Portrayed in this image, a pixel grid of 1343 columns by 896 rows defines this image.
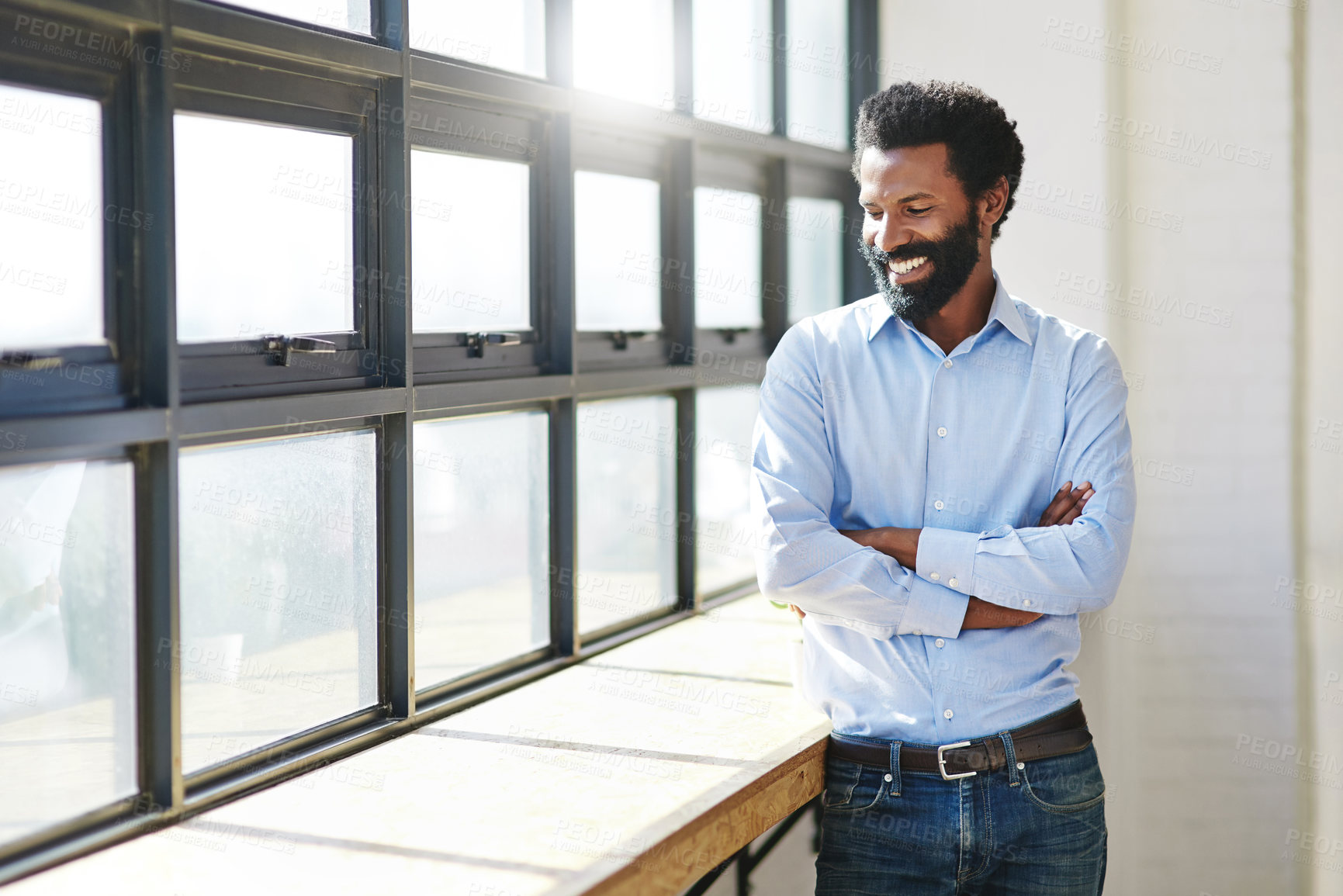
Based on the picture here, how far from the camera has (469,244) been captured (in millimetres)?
2438

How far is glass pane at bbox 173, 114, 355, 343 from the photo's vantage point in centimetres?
185

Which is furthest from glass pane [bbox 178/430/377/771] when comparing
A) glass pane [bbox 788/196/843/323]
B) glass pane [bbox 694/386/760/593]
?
glass pane [bbox 788/196/843/323]

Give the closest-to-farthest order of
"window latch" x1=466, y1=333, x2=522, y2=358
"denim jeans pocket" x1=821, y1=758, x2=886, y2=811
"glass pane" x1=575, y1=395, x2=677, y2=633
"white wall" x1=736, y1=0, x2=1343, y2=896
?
"denim jeans pocket" x1=821, y1=758, x2=886, y2=811, "window latch" x1=466, y1=333, x2=522, y2=358, "glass pane" x1=575, y1=395, x2=677, y2=633, "white wall" x1=736, y1=0, x2=1343, y2=896

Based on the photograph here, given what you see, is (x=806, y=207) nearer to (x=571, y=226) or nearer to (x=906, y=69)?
(x=906, y=69)

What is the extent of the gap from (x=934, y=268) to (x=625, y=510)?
124cm

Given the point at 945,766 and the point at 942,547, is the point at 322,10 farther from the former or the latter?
the point at 945,766

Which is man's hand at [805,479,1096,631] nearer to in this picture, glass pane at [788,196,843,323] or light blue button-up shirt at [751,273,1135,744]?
light blue button-up shirt at [751,273,1135,744]

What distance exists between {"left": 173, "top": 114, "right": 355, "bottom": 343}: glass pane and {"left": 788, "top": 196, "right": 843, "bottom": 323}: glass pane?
1.86 metres

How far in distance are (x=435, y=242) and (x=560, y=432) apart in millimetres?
541

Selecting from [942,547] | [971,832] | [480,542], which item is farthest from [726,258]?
[971,832]

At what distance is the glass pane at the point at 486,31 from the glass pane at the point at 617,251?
29 centimetres

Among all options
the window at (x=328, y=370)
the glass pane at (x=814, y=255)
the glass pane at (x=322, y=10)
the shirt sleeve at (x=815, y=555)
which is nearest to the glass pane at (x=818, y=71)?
the glass pane at (x=814, y=255)

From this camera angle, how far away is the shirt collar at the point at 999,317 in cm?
206

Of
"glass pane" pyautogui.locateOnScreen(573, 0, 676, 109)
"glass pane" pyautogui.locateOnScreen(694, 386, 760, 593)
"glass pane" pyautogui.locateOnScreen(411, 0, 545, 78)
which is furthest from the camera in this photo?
"glass pane" pyautogui.locateOnScreen(694, 386, 760, 593)
